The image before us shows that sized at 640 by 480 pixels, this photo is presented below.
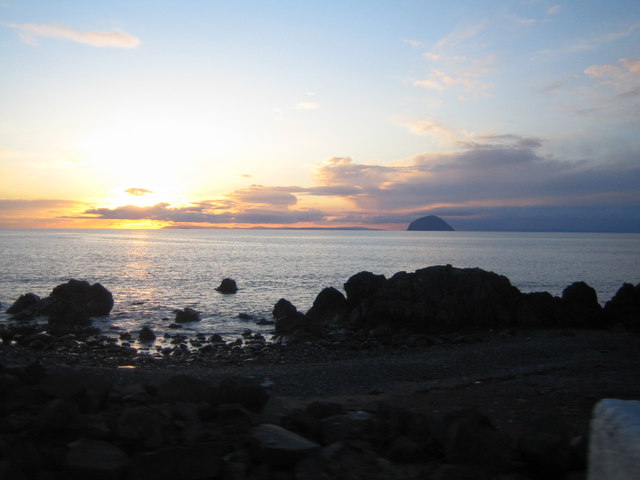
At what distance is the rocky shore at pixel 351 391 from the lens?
6.23m

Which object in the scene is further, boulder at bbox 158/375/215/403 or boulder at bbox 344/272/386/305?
boulder at bbox 344/272/386/305

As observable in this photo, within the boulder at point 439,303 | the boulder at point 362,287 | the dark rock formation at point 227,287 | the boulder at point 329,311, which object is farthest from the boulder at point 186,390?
the dark rock formation at point 227,287

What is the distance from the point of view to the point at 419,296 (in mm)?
28922

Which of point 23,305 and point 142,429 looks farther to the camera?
point 23,305

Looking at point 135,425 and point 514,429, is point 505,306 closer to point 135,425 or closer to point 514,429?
point 514,429

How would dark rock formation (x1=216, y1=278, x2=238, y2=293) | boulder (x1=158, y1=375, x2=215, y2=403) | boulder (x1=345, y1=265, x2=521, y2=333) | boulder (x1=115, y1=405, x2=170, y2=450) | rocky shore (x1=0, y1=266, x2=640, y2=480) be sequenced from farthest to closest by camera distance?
1. dark rock formation (x1=216, y1=278, x2=238, y2=293)
2. boulder (x1=345, y1=265, x2=521, y2=333)
3. boulder (x1=158, y1=375, x2=215, y2=403)
4. boulder (x1=115, y1=405, x2=170, y2=450)
5. rocky shore (x1=0, y1=266, x2=640, y2=480)

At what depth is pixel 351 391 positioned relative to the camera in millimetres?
14438

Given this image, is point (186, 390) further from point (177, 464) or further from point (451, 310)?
point (451, 310)

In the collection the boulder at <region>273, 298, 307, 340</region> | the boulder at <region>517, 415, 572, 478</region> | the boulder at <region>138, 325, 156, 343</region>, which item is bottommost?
the boulder at <region>138, 325, 156, 343</region>

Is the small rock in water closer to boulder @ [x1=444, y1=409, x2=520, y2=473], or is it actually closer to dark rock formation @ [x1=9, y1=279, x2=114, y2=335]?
dark rock formation @ [x1=9, y1=279, x2=114, y2=335]

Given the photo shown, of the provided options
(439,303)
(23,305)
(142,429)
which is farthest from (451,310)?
(23,305)

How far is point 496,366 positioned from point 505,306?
1208 cm

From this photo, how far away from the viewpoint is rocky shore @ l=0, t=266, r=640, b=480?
20.4ft

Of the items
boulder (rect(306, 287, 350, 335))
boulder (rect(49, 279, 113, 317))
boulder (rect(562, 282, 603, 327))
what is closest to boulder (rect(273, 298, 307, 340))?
boulder (rect(306, 287, 350, 335))
